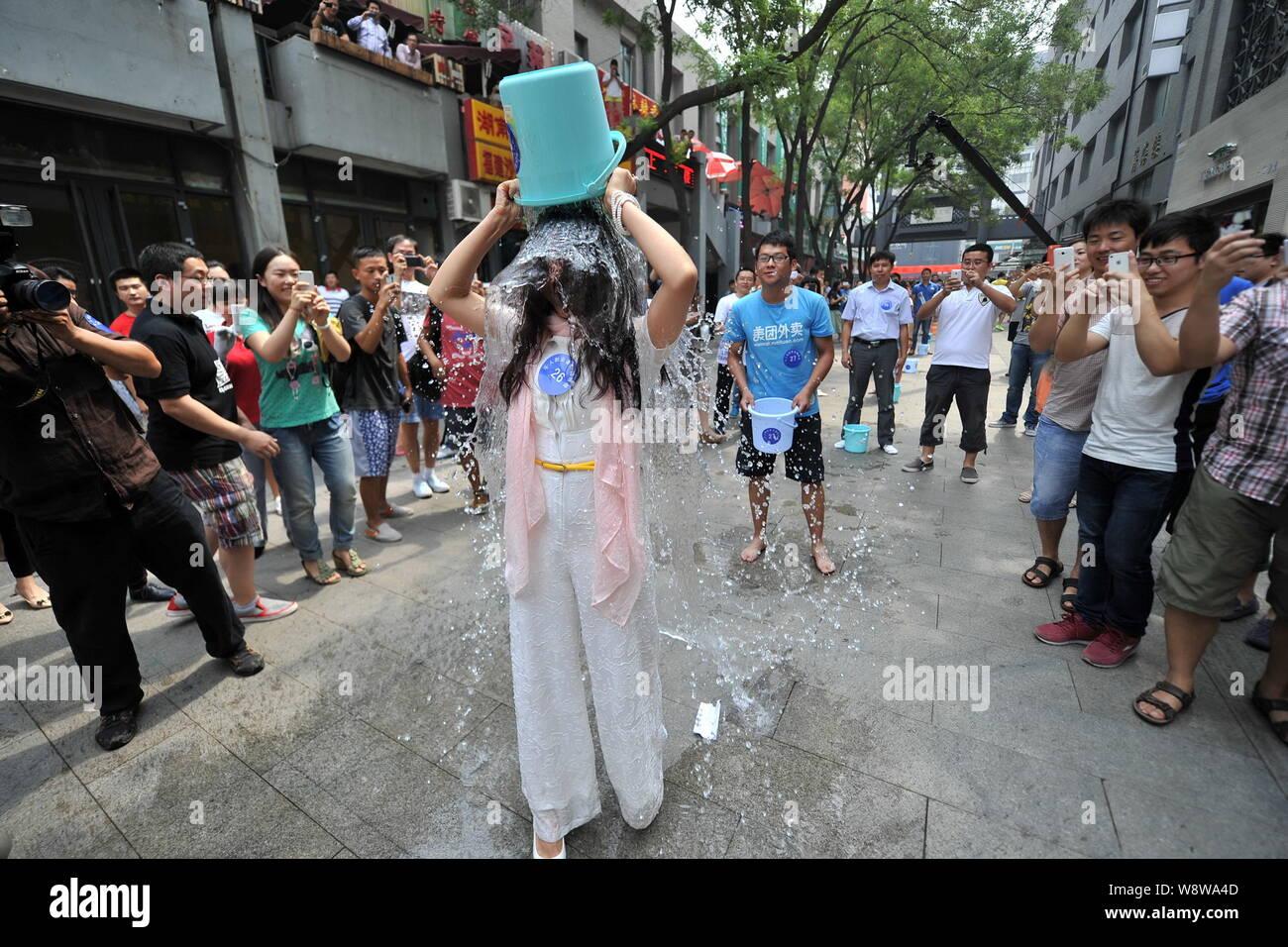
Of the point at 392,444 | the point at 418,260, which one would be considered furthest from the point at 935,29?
the point at 392,444

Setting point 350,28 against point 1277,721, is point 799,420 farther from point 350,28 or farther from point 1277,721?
point 350,28

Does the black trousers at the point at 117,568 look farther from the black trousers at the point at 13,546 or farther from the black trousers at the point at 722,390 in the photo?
the black trousers at the point at 722,390

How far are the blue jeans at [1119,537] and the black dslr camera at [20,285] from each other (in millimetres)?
4021

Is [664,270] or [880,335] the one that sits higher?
[664,270]

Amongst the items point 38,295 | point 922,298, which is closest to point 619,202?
point 38,295

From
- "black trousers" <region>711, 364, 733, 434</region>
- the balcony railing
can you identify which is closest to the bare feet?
"black trousers" <region>711, 364, 733, 434</region>

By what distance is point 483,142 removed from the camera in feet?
38.2

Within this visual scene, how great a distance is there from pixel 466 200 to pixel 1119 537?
1170 cm

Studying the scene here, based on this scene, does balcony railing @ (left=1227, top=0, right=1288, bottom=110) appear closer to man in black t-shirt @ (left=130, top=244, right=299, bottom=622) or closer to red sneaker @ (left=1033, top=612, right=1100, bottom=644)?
red sneaker @ (left=1033, top=612, right=1100, bottom=644)

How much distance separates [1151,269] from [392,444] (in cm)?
430

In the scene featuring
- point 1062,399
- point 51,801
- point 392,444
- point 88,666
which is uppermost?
point 1062,399

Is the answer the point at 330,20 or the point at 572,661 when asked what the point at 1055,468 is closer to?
the point at 572,661

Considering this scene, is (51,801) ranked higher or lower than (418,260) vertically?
lower
